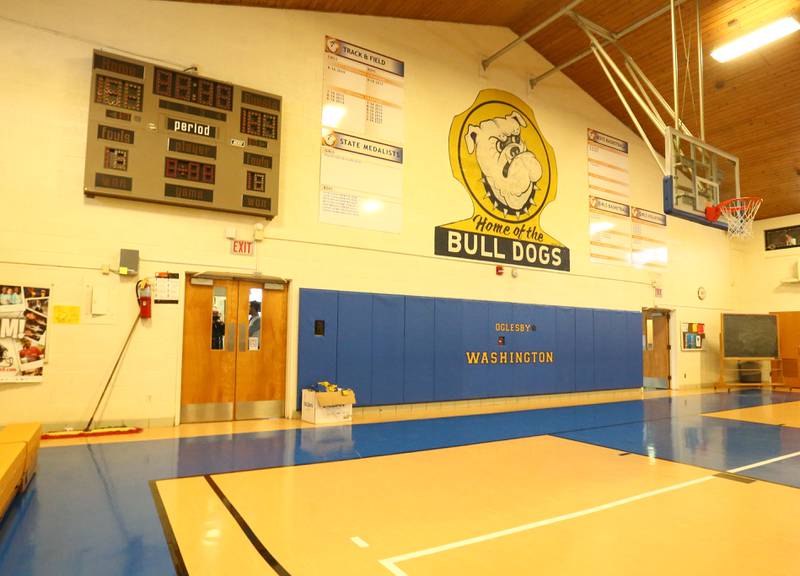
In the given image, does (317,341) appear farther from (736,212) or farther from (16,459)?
(736,212)

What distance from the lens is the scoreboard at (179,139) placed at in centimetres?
552

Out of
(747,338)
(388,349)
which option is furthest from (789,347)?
(388,349)

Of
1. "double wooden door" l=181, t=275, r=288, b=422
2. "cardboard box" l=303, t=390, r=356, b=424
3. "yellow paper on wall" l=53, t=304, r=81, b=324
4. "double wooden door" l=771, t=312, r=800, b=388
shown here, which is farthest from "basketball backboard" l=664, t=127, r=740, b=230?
"double wooden door" l=771, t=312, r=800, b=388

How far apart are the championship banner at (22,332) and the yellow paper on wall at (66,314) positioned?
0.32 ft

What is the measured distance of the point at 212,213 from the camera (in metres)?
6.27

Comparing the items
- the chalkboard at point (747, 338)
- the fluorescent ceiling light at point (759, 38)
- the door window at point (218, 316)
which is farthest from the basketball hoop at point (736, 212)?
the door window at point (218, 316)

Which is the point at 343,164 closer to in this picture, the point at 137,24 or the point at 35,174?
the point at 137,24

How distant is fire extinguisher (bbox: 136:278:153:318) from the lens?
5766mm

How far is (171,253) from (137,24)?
278 centimetres

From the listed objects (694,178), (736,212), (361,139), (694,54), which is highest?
(694,54)

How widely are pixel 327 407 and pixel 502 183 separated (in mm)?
5145

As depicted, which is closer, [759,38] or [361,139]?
[759,38]

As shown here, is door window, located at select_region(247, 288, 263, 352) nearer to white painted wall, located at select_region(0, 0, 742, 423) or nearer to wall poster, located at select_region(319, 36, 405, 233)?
white painted wall, located at select_region(0, 0, 742, 423)

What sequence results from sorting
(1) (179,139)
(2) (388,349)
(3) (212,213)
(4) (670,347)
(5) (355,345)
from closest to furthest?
(1) (179,139) < (3) (212,213) < (5) (355,345) < (2) (388,349) < (4) (670,347)
